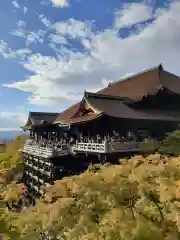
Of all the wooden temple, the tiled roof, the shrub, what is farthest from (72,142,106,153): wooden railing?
the tiled roof

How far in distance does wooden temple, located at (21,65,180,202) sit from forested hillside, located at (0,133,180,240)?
33.3 ft

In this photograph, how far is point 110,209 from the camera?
6.12 meters

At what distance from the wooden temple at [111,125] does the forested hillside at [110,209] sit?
33.3ft

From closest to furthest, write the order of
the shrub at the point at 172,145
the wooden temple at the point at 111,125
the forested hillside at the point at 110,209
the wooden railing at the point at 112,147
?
the forested hillside at the point at 110,209 < the shrub at the point at 172,145 < the wooden railing at the point at 112,147 < the wooden temple at the point at 111,125

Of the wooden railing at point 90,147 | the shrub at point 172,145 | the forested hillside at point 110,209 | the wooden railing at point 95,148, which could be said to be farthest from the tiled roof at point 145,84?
the forested hillside at point 110,209

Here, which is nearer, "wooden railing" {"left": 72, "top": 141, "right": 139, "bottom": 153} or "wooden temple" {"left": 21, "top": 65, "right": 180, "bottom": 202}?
"wooden railing" {"left": 72, "top": 141, "right": 139, "bottom": 153}

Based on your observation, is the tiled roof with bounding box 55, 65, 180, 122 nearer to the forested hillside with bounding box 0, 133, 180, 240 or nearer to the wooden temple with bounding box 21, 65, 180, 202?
the wooden temple with bounding box 21, 65, 180, 202

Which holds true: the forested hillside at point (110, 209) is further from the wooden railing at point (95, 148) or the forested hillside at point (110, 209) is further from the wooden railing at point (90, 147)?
the wooden railing at point (90, 147)

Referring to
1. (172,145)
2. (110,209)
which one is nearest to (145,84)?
(172,145)

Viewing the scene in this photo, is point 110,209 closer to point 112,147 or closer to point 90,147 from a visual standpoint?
point 112,147

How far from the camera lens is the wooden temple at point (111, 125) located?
18703 mm

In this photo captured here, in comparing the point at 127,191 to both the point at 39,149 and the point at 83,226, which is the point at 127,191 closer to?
the point at 83,226

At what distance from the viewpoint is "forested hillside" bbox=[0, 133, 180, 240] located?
547 cm

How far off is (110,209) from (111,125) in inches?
578
